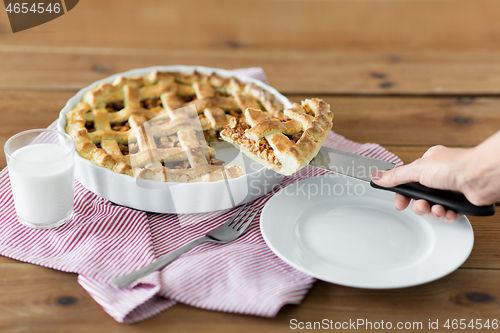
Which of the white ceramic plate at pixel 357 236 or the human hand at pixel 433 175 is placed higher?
the human hand at pixel 433 175

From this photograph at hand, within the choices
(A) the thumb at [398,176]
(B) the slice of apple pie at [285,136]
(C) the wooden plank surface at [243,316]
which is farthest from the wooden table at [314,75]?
(B) the slice of apple pie at [285,136]

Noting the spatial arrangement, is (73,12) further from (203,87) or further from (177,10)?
(203,87)

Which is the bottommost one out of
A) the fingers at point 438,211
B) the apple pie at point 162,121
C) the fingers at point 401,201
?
the fingers at point 401,201

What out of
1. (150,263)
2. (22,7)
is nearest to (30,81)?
(22,7)

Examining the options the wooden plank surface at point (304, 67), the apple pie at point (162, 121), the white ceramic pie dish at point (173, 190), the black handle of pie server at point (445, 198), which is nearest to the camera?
the black handle of pie server at point (445, 198)

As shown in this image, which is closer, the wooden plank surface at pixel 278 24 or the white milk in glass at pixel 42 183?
the white milk in glass at pixel 42 183

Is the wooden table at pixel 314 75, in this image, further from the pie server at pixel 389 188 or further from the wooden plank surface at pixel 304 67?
the pie server at pixel 389 188

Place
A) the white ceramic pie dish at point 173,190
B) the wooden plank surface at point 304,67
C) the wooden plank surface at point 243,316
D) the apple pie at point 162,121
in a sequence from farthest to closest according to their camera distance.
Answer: the wooden plank surface at point 304,67, the apple pie at point 162,121, the white ceramic pie dish at point 173,190, the wooden plank surface at point 243,316

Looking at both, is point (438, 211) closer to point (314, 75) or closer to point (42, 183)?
point (42, 183)
